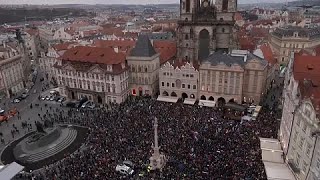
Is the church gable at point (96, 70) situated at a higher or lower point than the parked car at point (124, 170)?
higher

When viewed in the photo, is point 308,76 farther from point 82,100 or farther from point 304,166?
point 82,100

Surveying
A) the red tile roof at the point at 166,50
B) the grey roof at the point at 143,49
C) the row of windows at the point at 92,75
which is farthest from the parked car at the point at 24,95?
the red tile roof at the point at 166,50

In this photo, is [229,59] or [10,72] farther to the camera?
[10,72]

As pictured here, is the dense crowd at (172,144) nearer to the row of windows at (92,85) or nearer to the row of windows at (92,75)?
the row of windows at (92,85)

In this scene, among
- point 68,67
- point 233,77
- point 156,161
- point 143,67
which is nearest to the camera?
point 156,161

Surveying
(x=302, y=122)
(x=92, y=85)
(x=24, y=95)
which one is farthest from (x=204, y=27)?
(x=24, y=95)

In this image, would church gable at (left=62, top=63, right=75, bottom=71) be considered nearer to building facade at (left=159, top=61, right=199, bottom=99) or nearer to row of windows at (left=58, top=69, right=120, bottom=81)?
row of windows at (left=58, top=69, right=120, bottom=81)

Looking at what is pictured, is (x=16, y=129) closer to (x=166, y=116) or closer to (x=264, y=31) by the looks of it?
(x=166, y=116)
